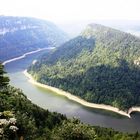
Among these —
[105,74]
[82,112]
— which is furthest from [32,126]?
[105,74]

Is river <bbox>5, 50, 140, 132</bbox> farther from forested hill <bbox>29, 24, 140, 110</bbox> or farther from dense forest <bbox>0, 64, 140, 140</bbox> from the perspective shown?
dense forest <bbox>0, 64, 140, 140</bbox>

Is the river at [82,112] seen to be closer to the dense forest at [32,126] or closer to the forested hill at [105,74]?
the forested hill at [105,74]

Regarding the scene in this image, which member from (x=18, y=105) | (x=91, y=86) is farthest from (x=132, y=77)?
(x=18, y=105)

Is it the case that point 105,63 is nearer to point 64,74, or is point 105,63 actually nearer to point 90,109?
point 64,74

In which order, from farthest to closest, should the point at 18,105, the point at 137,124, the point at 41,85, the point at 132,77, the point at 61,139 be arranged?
the point at 41,85 < the point at 132,77 < the point at 137,124 < the point at 18,105 < the point at 61,139

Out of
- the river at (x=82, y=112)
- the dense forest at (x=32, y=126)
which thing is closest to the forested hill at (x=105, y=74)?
the river at (x=82, y=112)

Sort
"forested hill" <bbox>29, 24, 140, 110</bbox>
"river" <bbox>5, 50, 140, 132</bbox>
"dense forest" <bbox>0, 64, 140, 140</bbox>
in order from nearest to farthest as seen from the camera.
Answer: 1. "dense forest" <bbox>0, 64, 140, 140</bbox>
2. "river" <bbox>5, 50, 140, 132</bbox>
3. "forested hill" <bbox>29, 24, 140, 110</bbox>

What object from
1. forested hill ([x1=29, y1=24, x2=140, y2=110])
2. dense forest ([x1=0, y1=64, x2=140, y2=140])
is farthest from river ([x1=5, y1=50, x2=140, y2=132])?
dense forest ([x1=0, y1=64, x2=140, y2=140])

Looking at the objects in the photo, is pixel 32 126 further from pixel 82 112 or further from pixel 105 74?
pixel 105 74
